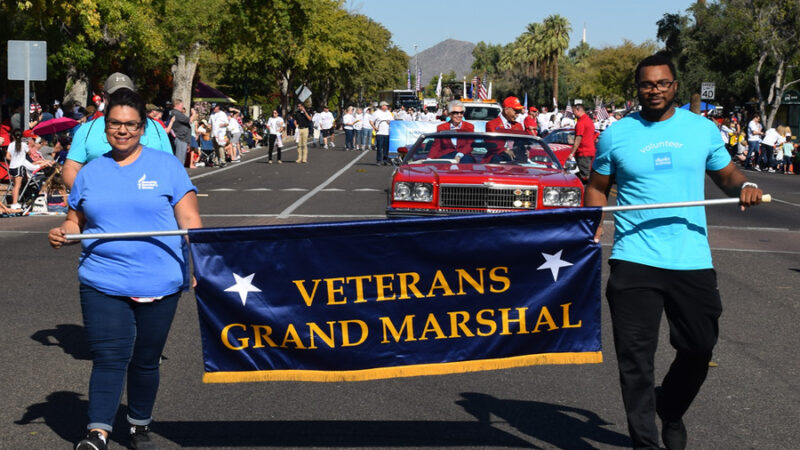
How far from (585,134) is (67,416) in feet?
43.9

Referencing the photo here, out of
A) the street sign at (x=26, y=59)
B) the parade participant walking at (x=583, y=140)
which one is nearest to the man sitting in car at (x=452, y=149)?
the parade participant walking at (x=583, y=140)

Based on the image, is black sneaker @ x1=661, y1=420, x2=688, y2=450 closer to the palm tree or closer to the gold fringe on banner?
the gold fringe on banner

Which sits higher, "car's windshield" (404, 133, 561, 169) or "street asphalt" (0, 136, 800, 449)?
"car's windshield" (404, 133, 561, 169)

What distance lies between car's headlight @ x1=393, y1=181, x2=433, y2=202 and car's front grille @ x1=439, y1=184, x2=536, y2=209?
0.14m

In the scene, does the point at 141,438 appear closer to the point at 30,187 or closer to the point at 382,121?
the point at 30,187

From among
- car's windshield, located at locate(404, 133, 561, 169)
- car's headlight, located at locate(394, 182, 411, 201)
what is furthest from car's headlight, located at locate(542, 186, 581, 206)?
car's headlight, located at locate(394, 182, 411, 201)

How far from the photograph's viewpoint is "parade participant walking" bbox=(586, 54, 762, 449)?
464cm

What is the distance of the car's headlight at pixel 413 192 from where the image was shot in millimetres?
11000

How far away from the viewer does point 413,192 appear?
11039 mm

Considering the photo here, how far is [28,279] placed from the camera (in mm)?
10602

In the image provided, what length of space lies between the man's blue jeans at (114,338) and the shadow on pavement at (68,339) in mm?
2577

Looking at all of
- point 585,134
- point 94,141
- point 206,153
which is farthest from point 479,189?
point 206,153

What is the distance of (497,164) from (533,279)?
693cm

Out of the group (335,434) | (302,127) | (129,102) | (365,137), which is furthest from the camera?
(365,137)
